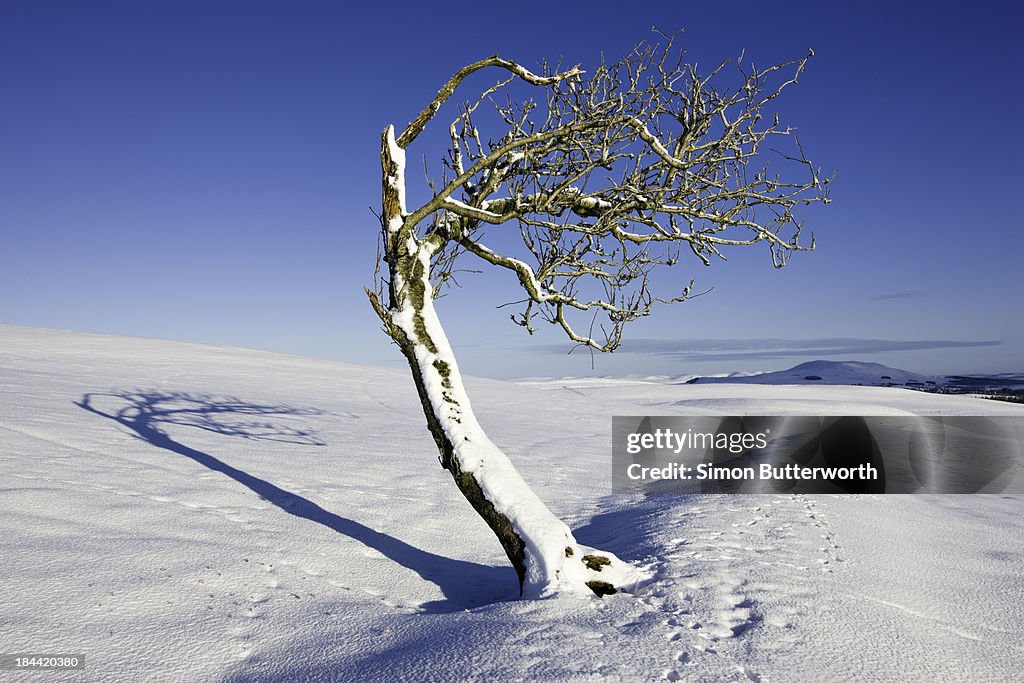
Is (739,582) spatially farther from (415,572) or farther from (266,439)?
(266,439)

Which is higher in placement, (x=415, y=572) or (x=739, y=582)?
(x=739, y=582)

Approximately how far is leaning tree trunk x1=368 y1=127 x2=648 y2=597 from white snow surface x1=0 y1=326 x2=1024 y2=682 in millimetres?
463

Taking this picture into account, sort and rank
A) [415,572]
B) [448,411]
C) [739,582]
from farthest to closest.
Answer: [415,572]
[448,411]
[739,582]

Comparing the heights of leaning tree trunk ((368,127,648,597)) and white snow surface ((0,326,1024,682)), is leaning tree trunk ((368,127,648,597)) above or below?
above

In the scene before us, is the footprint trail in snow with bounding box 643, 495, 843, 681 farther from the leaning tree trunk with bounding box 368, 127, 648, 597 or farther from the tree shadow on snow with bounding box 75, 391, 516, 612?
the tree shadow on snow with bounding box 75, 391, 516, 612

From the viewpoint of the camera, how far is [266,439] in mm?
9945

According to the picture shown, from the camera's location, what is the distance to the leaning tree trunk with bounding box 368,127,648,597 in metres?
4.68

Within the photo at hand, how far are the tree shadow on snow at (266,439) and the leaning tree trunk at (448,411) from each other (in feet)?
2.19

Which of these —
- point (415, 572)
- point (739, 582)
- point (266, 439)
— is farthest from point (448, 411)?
point (266, 439)

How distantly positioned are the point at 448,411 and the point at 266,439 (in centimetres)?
606

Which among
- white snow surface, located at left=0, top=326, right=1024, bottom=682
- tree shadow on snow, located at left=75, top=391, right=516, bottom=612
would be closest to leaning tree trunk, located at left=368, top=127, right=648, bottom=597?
white snow surface, located at left=0, top=326, right=1024, bottom=682

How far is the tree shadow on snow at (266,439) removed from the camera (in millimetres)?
5328

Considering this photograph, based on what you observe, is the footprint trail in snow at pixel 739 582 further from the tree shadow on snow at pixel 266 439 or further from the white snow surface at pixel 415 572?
the tree shadow on snow at pixel 266 439

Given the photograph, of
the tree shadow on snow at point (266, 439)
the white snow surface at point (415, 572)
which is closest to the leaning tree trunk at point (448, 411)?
the white snow surface at point (415, 572)
